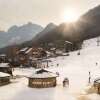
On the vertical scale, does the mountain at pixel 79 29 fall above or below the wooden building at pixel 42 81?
above

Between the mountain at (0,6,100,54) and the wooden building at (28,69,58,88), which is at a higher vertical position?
the mountain at (0,6,100,54)

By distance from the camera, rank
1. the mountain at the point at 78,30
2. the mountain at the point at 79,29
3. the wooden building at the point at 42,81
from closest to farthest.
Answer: the wooden building at the point at 42,81 < the mountain at the point at 78,30 < the mountain at the point at 79,29

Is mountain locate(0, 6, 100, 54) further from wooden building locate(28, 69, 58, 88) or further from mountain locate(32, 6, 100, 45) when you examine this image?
wooden building locate(28, 69, 58, 88)

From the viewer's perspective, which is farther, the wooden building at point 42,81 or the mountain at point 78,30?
the mountain at point 78,30

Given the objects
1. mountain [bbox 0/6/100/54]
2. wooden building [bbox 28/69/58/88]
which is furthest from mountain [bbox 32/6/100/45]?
wooden building [bbox 28/69/58/88]

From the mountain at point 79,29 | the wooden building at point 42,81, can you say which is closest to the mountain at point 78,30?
the mountain at point 79,29

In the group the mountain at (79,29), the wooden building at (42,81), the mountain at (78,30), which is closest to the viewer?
the wooden building at (42,81)

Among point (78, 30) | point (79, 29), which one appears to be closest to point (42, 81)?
point (78, 30)

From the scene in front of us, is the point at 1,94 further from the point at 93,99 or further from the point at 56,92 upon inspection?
the point at 93,99

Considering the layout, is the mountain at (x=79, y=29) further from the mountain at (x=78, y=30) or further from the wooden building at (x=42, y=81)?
the wooden building at (x=42, y=81)

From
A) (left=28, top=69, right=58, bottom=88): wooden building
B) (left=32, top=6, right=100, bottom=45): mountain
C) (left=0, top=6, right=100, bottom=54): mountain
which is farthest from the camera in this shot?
(left=32, top=6, right=100, bottom=45): mountain

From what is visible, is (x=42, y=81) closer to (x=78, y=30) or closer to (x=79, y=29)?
(x=78, y=30)

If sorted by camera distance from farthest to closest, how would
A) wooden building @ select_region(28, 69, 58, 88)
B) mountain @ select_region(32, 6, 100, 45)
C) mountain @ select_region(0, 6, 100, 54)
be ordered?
mountain @ select_region(32, 6, 100, 45)
mountain @ select_region(0, 6, 100, 54)
wooden building @ select_region(28, 69, 58, 88)

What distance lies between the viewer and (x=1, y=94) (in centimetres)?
3522
